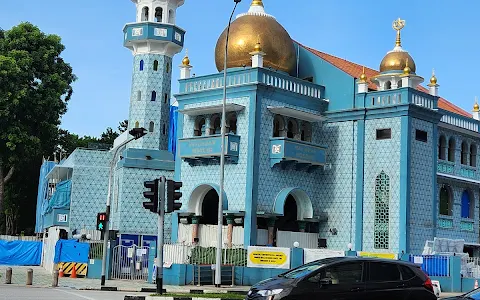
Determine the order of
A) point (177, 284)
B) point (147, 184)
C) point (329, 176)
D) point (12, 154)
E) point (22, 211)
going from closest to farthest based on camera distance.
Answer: point (147, 184)
point (177, 284)
point (329, 176)
point (12, 154)
point (22, 211)

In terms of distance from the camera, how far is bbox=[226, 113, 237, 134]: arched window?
36.7m

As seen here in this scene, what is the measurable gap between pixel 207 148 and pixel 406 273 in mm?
21061

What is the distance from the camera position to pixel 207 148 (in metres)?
35.8

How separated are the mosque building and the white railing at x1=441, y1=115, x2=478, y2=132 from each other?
3.5 inches

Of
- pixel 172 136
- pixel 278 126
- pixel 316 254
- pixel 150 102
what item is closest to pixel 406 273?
pixel 316 254

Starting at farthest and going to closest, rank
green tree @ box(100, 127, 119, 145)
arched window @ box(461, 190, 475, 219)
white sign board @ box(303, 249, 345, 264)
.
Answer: green tree @ box(100, 127, 119, 145) < arched window @ box(461, 190, 475, 219) < white sign board @ box(303, 249, 345, 264)

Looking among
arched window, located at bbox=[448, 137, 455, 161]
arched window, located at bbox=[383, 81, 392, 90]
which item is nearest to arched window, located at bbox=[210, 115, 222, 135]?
arched window, located at bbox=[383, 81, 392, 90]

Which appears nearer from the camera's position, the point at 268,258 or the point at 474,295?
the point at 474,295

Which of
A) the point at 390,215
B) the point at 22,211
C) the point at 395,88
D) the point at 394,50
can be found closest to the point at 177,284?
the point at 390,215

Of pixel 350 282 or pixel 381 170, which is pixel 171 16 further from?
pixel 350 282

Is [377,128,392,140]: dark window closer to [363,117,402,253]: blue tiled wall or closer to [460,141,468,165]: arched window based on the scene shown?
[363,117,402,253]: blue tiled wall

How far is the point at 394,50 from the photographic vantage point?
38938 millimetres

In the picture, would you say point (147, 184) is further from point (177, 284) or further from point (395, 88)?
point (395, 88)

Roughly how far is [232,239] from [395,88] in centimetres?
1095
